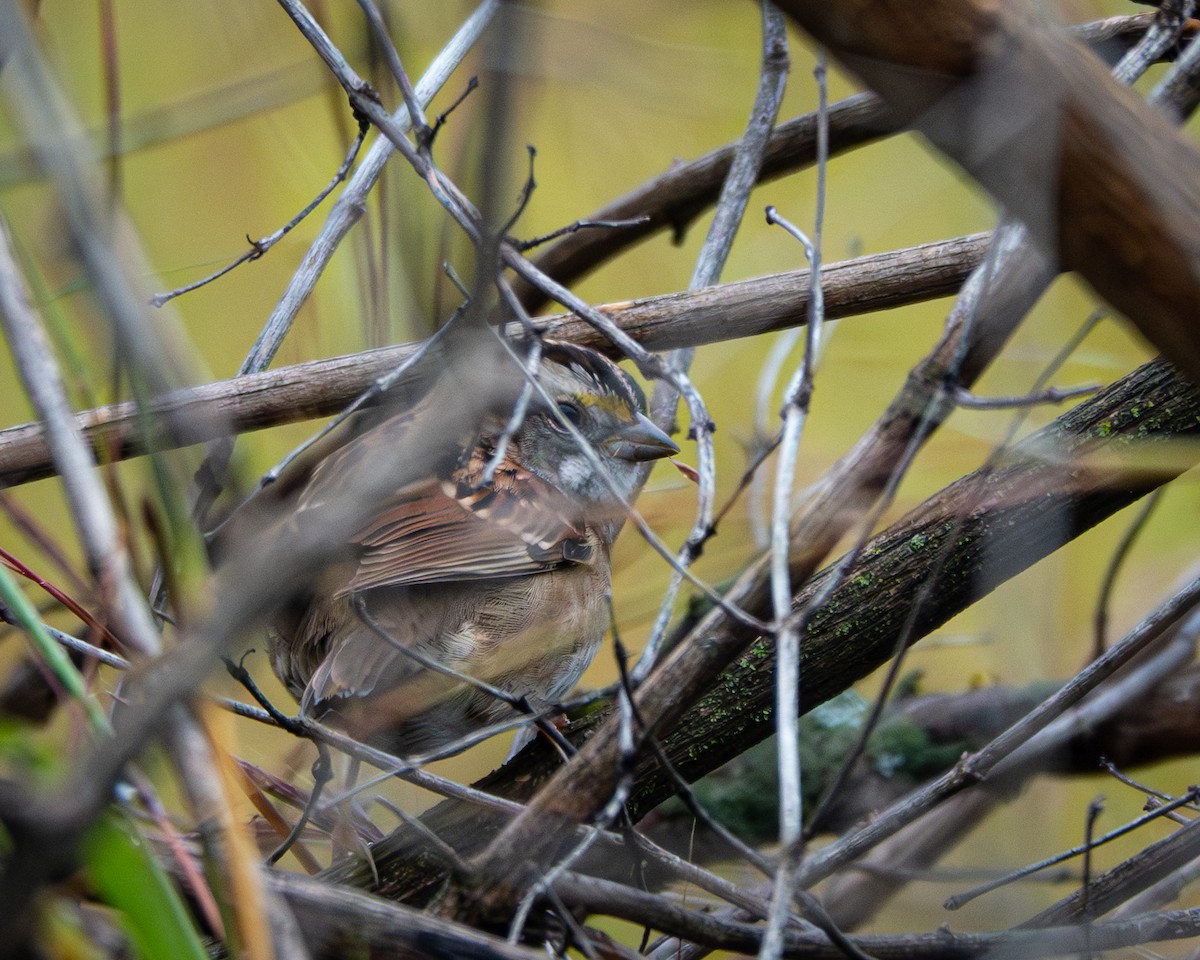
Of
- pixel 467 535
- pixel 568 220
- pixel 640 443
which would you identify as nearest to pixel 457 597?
pixel 467 535

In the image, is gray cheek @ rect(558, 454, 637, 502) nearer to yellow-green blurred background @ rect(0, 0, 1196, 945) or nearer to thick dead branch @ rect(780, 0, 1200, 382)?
yellow-green blurred background @ rect(0, 0, 1196, 945)

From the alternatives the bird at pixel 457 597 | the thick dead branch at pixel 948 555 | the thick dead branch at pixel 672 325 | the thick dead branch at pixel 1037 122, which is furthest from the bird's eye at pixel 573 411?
the thick dead branch at pixel 1037 122

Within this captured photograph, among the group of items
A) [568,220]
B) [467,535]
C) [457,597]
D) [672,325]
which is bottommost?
[457,597]

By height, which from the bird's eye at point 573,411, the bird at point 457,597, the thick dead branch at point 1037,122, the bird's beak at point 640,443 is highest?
the bird's eye at point 573,411

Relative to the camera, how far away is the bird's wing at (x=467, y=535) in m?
2.32

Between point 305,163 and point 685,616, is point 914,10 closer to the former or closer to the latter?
point 305,163

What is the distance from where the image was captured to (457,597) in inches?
96.4

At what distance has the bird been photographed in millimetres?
2244

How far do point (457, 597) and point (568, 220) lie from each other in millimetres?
1698

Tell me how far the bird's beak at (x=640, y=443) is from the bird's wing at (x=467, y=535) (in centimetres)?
20

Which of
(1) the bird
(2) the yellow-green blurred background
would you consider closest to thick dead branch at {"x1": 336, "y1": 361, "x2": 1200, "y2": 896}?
(2) the yellow-green blurred background

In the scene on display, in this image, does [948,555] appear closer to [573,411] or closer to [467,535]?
[467,535]

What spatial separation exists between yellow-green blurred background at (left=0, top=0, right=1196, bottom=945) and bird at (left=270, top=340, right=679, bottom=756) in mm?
144

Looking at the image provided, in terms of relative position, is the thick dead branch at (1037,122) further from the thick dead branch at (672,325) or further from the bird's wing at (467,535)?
the bird's wing at (467,535)
